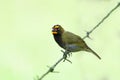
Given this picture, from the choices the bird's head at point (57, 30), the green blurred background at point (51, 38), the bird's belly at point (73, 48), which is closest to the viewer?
the bird's belly at point (73, 48)

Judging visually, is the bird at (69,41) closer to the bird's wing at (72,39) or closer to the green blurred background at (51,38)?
the bird's wing at (72,39)

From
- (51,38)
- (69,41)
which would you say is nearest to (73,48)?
(69,41)

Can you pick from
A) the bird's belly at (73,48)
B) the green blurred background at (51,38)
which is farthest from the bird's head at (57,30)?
the green blurred background at (51,38)

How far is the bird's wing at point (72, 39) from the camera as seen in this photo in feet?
12.6

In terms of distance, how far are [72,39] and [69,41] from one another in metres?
0.02

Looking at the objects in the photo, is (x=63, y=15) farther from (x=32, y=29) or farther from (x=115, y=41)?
(x=115, y=41)

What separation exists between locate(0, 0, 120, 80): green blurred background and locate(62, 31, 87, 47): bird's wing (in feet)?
6.20

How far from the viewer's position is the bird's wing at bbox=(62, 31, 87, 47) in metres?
3.84

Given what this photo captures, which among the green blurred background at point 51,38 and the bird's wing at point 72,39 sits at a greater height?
the bird's wing at point 72,39

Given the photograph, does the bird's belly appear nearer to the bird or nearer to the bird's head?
the bird

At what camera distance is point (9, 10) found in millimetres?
8328

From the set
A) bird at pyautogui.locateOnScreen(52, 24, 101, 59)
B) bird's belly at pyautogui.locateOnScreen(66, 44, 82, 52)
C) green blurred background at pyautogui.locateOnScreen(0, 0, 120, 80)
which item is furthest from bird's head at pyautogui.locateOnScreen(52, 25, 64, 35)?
green blurred background at pyautogui.locateOnScreen(0, 0, 120, 80)

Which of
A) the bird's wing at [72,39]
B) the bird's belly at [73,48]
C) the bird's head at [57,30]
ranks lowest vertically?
the bird's belly at [73,48]

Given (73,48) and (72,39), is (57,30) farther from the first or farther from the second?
(73,48)
